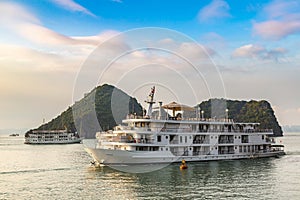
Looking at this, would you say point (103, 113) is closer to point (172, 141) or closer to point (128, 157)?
point (172, 141)

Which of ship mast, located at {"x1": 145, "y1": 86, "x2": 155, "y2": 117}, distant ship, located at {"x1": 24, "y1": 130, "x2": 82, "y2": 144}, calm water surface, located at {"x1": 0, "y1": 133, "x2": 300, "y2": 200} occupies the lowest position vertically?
calm water surface, located at {"x1": 0, "y1": 133, "x2": 300, "y2": 200}

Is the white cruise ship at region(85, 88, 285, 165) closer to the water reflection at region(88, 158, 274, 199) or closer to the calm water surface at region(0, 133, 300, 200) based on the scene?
the water reflection at region(88, 158, 274, 199)

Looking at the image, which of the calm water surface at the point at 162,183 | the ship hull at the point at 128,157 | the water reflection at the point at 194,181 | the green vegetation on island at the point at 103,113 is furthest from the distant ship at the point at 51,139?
the water reflection at the point at 194,181

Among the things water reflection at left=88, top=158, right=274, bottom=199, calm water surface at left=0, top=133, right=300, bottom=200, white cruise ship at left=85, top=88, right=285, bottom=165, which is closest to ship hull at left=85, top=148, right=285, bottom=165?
white cruise ship at left=85, top=88, right=285, bottom=165

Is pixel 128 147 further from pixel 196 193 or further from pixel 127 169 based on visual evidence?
pixel 196 193

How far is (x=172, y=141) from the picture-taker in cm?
4397

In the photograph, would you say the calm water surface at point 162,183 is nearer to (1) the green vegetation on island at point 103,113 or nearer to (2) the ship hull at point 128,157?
(2) the ship hull at point 128,157

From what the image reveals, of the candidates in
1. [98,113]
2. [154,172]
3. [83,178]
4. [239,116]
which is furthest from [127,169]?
[239,116]

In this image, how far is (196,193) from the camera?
2798 cm

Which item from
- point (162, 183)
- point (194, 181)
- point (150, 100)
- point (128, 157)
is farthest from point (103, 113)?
point (162, 183)

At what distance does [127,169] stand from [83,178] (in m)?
5.60

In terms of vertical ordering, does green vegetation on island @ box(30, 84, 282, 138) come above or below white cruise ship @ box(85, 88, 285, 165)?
above

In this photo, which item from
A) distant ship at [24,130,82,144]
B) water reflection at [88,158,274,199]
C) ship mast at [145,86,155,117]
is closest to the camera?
water reflection at [88,158,274,199]

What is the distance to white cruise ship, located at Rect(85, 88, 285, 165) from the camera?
40.6 m
